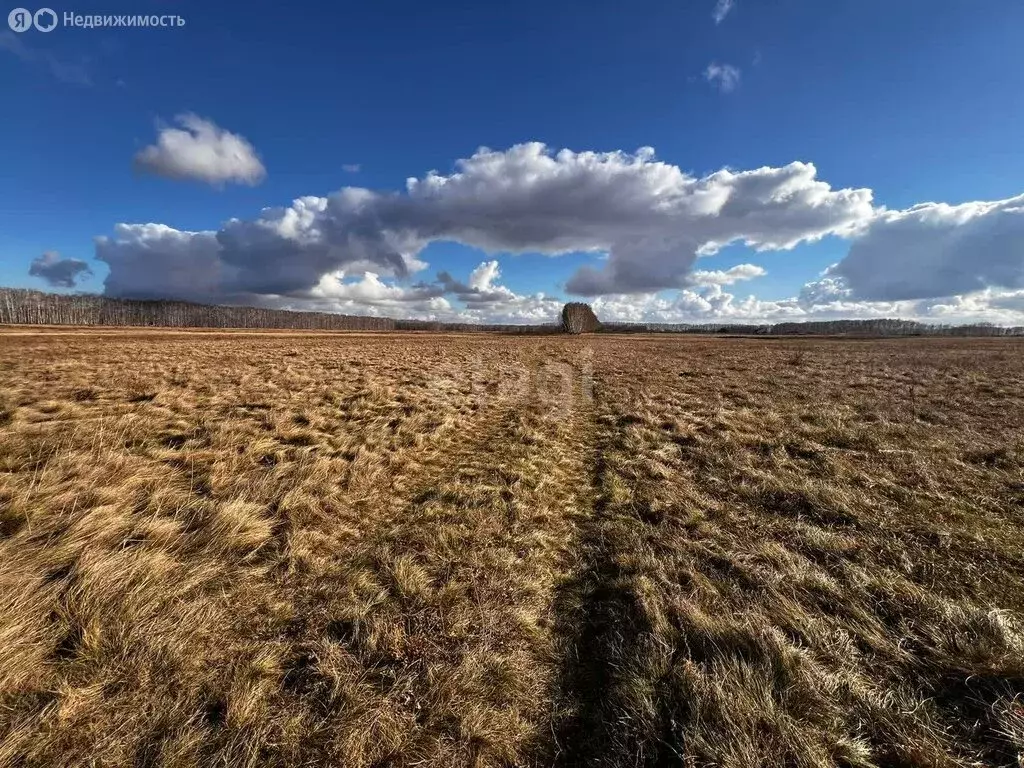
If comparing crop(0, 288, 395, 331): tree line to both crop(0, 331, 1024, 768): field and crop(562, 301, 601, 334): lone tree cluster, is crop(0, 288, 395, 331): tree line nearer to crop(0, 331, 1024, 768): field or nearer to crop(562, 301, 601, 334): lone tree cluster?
crop(562, 301, 601, 334): lone tree cluster

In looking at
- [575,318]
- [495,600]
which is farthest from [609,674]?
[575,318]

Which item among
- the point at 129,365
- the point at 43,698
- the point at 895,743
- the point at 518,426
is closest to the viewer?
the point at 895,743

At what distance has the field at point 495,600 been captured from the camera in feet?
9.12

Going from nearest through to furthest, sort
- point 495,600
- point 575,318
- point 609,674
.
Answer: point 609,674, point 495,600, point 575,318

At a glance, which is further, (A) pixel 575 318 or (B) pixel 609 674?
(A) pixel 575 318

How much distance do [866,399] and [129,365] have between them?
98.3 feet

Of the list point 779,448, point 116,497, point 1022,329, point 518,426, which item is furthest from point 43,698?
point 1022,329

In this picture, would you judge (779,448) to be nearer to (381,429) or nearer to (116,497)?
(381,429)

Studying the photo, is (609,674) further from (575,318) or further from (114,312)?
(114,312)

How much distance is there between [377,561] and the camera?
4.93m

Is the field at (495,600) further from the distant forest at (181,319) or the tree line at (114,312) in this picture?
the tree line at (114,312)

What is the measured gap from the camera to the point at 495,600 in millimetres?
4230

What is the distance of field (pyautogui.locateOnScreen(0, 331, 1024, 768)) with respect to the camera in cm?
278

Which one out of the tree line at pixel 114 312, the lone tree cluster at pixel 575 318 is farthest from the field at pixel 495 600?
the tree line at pixel 114 312
